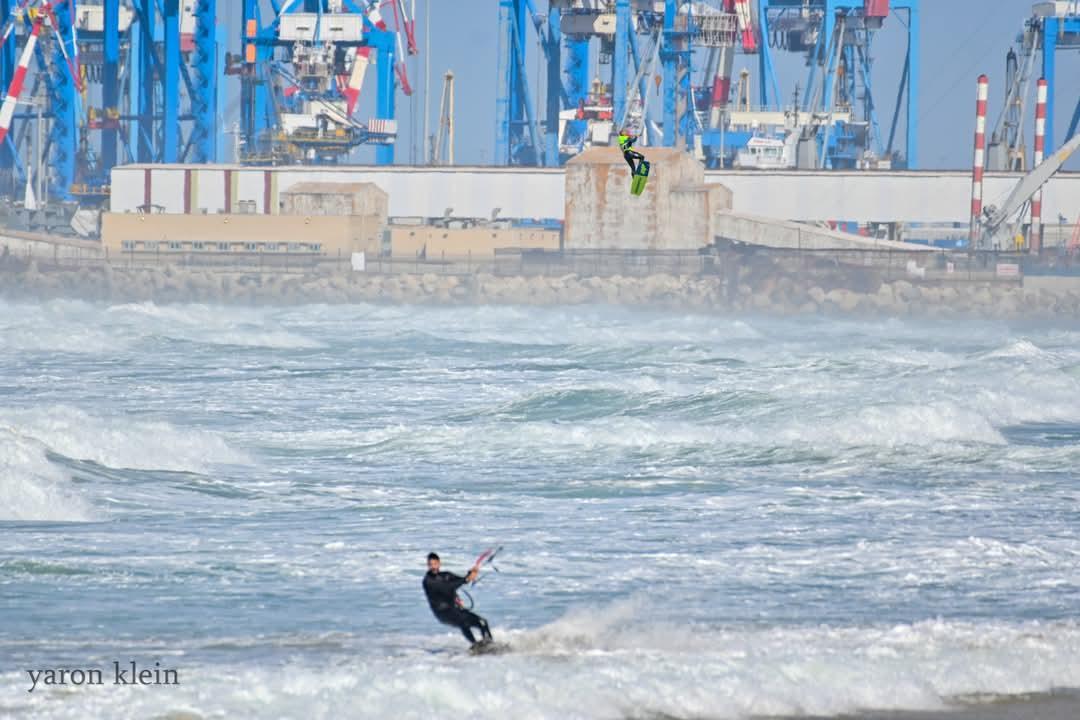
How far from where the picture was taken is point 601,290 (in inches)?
2467

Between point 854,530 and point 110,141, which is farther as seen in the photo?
point 110,141

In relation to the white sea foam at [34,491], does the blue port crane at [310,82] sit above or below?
above

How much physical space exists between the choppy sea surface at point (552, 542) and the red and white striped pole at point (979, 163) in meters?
34.4

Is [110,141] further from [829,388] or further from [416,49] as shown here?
[829,388]

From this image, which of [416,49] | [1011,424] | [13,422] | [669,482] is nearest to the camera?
[669,482]

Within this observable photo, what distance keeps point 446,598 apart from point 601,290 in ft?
173

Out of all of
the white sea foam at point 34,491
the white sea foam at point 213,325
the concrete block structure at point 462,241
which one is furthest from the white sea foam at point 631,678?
the concrete block structure at point 462,241

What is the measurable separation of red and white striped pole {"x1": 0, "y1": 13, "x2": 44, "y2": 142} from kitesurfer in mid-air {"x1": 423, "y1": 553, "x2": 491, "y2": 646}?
69281 millimetres

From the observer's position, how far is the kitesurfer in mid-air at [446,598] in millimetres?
9969

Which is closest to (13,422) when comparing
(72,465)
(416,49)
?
(72,465)

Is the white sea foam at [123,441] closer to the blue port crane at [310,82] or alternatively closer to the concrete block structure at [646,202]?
the concrete block structure at [646,202]

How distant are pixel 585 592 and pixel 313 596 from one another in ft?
6.13

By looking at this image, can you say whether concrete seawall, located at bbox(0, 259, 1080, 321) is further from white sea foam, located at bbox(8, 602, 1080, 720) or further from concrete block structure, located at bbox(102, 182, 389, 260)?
white sea foam, located at bbox(8, 602, 1080, 720)

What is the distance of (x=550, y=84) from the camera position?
81.4 metres
